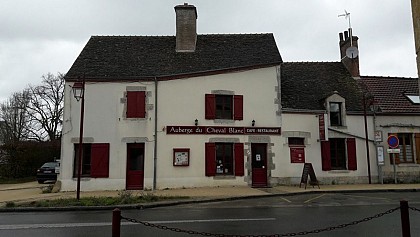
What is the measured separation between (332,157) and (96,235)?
13.8 metres

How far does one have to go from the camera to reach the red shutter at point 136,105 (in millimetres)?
16391

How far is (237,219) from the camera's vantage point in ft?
28.9

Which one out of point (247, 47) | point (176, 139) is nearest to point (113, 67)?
point (176, 139)

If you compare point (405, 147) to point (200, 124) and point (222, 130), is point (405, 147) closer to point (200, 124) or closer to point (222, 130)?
point (222, 130)

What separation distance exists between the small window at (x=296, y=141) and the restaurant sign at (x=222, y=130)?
0.77 meters

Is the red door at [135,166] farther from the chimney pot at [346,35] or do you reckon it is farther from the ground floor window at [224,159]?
the chimney pot at [346,35]

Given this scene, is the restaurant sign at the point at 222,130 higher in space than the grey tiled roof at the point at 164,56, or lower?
lower

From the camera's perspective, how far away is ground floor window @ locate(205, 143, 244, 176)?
1648cm

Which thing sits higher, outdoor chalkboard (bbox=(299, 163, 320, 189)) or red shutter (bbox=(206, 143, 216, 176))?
red shutter (bbox=(206, 143, 216, 176))

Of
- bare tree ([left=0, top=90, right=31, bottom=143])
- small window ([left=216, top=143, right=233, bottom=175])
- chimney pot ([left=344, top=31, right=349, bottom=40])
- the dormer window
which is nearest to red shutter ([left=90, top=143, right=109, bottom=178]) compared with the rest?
small window ([left=216, top=143, right=233, bottom=175])

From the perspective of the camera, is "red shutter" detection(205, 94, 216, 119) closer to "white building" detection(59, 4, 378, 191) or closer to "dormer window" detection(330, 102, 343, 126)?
"white building" detection(59, 4, 378, 191)

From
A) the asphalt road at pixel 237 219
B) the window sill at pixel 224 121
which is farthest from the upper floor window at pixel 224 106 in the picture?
the asphalt road at pixel 237 219

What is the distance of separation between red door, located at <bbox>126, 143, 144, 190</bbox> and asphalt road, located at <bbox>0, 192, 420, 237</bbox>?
5.03m

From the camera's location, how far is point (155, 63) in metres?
17.8
